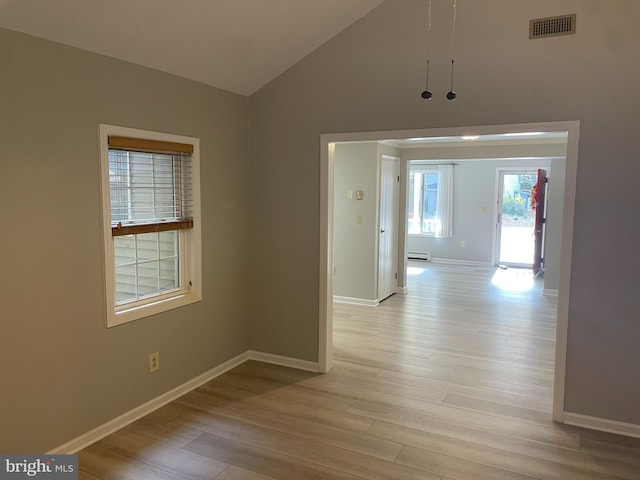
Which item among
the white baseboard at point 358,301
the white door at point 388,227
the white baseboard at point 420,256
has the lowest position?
the white baseboard at point 358,301

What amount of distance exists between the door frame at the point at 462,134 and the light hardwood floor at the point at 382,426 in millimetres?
251

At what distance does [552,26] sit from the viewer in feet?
9.71

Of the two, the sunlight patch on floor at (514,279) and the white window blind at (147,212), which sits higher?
the white window blind at (147,212)

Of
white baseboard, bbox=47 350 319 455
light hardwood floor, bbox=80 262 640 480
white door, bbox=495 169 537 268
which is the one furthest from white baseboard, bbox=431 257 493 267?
white baseboard, bbox=47 350 319 455

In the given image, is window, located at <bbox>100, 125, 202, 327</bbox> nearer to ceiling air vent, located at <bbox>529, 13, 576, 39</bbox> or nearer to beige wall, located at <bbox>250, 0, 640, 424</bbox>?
beige wall, located at <bbox>250, 0, 640, 424</bbox>

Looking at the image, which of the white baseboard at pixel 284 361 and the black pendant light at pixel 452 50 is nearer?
the black pendant light at pixel 452 50

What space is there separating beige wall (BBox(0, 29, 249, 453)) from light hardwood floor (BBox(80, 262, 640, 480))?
0.35 m

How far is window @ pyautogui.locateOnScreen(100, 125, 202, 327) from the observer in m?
2.91

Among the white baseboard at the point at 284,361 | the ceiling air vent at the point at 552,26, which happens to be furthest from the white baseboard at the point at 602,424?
the ceiling air vent at the point at 552,26

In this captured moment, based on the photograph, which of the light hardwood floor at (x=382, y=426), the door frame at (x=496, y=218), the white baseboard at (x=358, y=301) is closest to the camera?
the light hardwood floor at (x=382, y=426)

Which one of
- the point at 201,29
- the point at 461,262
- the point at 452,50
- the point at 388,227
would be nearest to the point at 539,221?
the point at 461,262

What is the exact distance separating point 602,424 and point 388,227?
3.91 m

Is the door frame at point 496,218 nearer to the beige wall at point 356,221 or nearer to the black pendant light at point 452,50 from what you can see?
the beige wall at point 356,221

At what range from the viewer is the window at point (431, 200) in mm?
9812
